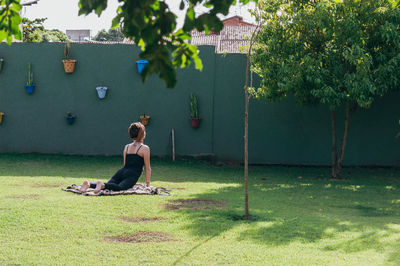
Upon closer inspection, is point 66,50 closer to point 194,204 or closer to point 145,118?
point 145,118

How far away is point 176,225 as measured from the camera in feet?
18.6

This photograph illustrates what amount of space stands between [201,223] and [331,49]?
198 inches

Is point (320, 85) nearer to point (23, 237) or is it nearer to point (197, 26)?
point (23, 237)

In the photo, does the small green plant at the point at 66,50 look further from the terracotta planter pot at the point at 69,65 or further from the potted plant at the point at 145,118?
the potted plant at the point at 145,118

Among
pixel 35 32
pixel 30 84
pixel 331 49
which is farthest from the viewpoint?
pixel 35 32

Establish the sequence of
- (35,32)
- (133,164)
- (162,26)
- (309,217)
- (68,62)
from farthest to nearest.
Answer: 1. (35,32)
2. (68,62)
3. (133,164)
4. (309,217)
5. (162,26)

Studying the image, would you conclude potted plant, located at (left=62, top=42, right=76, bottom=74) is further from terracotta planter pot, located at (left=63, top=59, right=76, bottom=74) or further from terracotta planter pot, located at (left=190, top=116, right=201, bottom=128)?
terracotta planter pot, located at (left=190, top=116, right=201, bottom=128)

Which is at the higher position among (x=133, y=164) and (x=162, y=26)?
(x=162, y=26)

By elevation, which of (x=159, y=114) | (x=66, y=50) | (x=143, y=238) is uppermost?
(x=66, y=50)

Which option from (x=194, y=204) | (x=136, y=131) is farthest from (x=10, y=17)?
(x=136, y=131)

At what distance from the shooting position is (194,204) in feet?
22.8

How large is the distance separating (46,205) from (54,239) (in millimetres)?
1477

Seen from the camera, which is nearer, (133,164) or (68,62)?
(133,164)

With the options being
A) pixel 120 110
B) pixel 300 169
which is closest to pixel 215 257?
pixel 300 169
